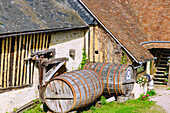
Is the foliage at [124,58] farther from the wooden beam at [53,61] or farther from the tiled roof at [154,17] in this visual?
the tiled roof at [154,17]

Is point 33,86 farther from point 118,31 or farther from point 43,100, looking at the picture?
point 118,31

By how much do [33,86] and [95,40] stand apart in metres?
3.88

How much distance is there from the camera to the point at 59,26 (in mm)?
9430

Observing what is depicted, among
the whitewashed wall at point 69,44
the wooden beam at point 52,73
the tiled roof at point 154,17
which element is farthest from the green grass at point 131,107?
the tiled roof at point 154,17

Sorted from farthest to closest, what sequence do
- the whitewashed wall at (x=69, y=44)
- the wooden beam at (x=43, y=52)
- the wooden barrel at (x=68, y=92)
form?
the whitewashed wall at (x=69, y=44)
the wooden beam at (x=43, y=52)
the wooden barrel at (x=68, y=92)

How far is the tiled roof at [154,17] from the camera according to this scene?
12984 mm

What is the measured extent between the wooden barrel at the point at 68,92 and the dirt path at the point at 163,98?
3046 millimetres

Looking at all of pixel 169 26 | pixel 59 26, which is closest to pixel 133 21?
pixel 169 26

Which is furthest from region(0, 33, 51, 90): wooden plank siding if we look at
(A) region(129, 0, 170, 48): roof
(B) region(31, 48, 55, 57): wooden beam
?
(A) region(129, 0, 170, 48): roof

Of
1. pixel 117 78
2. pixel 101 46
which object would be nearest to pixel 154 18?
pixel 101 46

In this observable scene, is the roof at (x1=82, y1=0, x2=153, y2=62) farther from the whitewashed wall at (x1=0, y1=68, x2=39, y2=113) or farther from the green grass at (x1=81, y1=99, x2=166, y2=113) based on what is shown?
the whitewashed wall at (x1=0, y1=68, x2=39, y2=113)

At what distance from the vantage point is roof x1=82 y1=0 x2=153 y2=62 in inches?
421

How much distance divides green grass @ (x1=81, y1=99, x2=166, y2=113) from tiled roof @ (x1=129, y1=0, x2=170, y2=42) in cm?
396

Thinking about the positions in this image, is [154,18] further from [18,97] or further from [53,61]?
[18,97]
